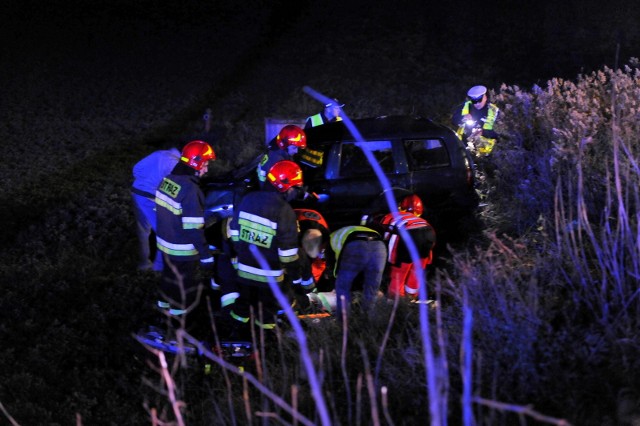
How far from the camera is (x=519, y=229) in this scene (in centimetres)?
629

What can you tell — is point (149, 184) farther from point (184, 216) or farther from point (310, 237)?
point (310, 237)

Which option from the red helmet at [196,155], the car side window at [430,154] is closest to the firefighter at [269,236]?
the red helmet at [196,155]

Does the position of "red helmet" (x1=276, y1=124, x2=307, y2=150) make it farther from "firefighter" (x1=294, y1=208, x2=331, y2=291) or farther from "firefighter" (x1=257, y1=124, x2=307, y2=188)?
"firefighter" (x1=294, y1=208, x2=331, y2=291)

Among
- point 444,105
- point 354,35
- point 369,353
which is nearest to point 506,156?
point 369,353

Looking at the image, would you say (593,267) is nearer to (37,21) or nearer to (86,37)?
(86,37)

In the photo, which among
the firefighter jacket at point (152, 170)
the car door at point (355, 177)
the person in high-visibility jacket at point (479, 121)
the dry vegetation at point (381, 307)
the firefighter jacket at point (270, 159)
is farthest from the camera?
the person in high-visibility jacket at point (479, 121)

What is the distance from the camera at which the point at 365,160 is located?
723 cm

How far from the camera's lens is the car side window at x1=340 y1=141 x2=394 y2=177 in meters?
7.21

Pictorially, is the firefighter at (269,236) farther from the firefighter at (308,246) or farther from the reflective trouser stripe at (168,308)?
the reflective trouser stripe at (168,308)

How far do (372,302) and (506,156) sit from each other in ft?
10.3

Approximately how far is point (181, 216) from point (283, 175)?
1071 mm

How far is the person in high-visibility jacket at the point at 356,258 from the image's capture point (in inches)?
204

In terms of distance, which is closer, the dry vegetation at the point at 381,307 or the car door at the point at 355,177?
the dry vegetation at the point at 381,307

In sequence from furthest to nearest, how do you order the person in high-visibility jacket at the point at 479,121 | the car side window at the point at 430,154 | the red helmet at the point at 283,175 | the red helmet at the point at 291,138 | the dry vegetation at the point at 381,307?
the person in high-visibility jacket at the point at 479,121 → the car side window at the point at 430,154 → the red helmet at the point at 291,138 → the red helmet at the point at 283,175 → the dry vegetation at the point at 381,307
